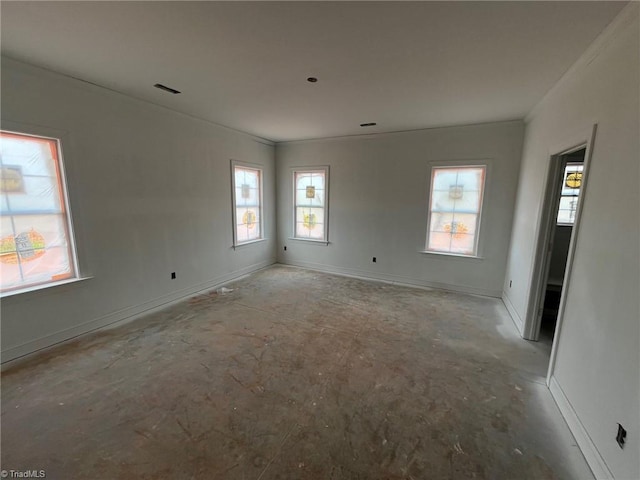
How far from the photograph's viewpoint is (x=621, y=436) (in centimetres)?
133

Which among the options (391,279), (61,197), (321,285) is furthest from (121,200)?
(391,279)

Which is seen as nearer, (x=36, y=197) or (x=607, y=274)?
(x=607, y=274)

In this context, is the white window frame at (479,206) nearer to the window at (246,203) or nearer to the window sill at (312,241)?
the window sill at (312,241)

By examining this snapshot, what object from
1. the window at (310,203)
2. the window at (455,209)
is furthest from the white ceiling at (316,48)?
the window at (310,203)

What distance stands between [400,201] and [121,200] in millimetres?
4031

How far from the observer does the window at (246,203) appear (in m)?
4.74

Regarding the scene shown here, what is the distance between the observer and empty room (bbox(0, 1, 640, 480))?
1.54m

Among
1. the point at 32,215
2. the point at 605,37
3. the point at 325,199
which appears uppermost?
the point at 605,37

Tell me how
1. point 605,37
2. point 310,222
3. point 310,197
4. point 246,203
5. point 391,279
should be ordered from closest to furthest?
point 605,37
point 391,279
point 246,203
point 310,197
point 310,222

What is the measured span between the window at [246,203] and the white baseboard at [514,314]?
4.37m

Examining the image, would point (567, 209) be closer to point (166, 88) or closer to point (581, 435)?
point (581, 435)

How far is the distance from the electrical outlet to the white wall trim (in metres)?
2.24

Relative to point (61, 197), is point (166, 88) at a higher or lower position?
higher

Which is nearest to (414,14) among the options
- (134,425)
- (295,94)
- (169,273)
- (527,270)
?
(295,94)
